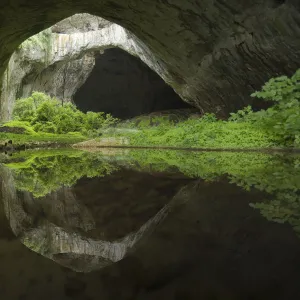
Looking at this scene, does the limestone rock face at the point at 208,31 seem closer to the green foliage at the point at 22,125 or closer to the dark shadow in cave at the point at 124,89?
the green foliage at the point at 22,125

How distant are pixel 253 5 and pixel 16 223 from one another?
7304 millimetres

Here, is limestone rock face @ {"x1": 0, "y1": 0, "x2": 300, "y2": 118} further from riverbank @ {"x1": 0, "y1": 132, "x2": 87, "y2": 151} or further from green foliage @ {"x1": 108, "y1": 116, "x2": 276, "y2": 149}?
riverbank @ {"x1": 0, "y1": 132, "x2": 87, "y2": 151}

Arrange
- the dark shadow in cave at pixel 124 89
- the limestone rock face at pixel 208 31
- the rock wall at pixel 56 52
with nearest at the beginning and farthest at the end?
1. the limestone rock face at pixel 208 31
2. the rock wall at pixel 56 52
3. the dark shadow in cave at pixel 124 89

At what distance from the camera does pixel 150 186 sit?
269 cm

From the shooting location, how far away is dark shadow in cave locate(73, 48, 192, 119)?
22.6 metres

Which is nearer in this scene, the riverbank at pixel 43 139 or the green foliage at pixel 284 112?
the green foliage at pixel 284 112

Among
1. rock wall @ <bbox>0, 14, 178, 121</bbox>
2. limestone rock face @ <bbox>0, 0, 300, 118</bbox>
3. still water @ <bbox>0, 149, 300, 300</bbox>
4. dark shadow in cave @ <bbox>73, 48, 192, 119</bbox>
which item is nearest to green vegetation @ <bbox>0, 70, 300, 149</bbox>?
limestone rock face @ <bbox>0, 0, 300, 118</bbox>

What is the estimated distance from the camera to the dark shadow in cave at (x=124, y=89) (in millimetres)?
22641

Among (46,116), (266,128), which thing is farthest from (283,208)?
(46,116)

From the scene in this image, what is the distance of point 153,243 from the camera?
1252 mm

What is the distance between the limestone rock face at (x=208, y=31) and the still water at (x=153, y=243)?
6.21 m

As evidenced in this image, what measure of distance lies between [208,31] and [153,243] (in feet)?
28.5

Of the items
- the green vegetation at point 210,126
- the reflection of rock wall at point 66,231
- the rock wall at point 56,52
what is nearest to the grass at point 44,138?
the green vegetation at point 210,126

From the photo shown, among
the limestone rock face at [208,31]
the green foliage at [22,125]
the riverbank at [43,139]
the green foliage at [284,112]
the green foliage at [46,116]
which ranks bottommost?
the riverbank at [43,139]
